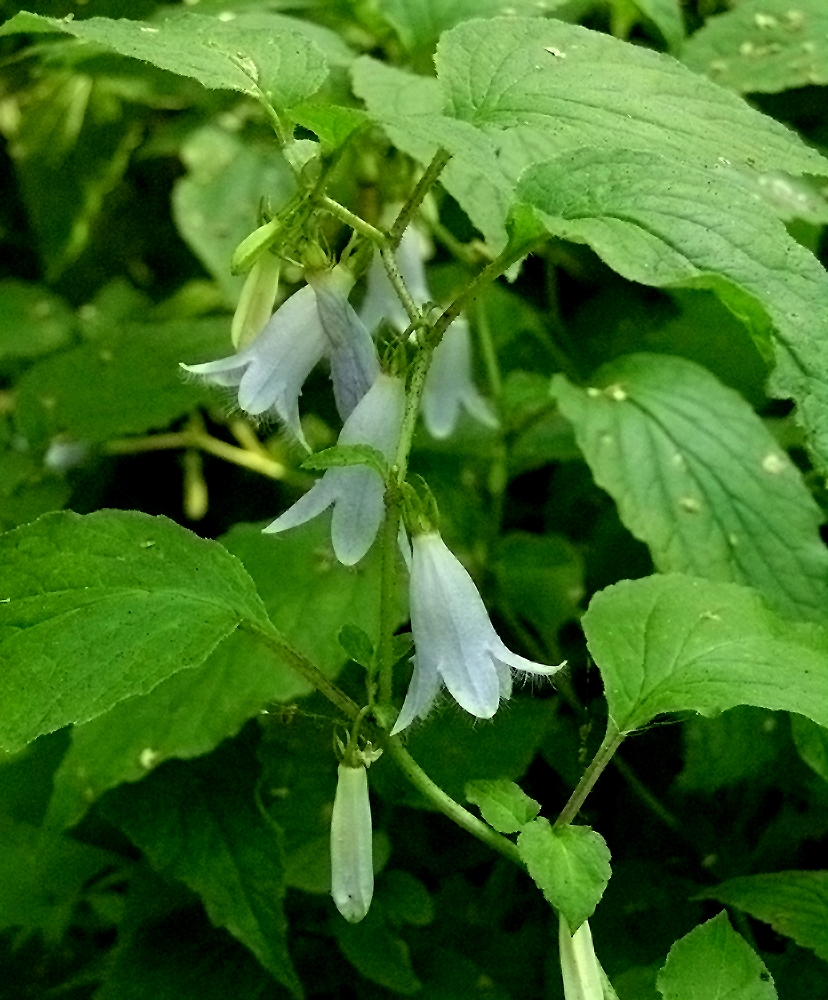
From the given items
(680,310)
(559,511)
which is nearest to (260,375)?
(559,511)

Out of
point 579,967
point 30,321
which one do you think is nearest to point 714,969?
point 579,967

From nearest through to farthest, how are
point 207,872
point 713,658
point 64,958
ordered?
point 713,658 → point 207,872 → point 64,958

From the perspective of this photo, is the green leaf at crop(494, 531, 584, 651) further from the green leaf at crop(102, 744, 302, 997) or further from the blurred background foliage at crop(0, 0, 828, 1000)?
the green leaf at crop(102, 744, 302, 997)

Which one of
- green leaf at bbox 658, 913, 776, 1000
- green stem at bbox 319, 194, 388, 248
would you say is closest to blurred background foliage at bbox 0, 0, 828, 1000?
green leaf at bbox 658, 913, 776, 1000

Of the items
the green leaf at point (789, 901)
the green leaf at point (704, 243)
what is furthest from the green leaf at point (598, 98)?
the green leaf at point (789, 901)

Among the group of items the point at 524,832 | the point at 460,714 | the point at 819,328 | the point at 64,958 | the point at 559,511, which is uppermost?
the point at 819,328

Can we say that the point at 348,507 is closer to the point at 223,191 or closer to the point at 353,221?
the point at 353,221

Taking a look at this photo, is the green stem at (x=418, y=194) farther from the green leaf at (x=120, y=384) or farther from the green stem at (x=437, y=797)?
the green leaf at (x=120, y=384)

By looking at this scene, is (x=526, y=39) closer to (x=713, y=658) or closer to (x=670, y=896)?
(x=713, y=658)
